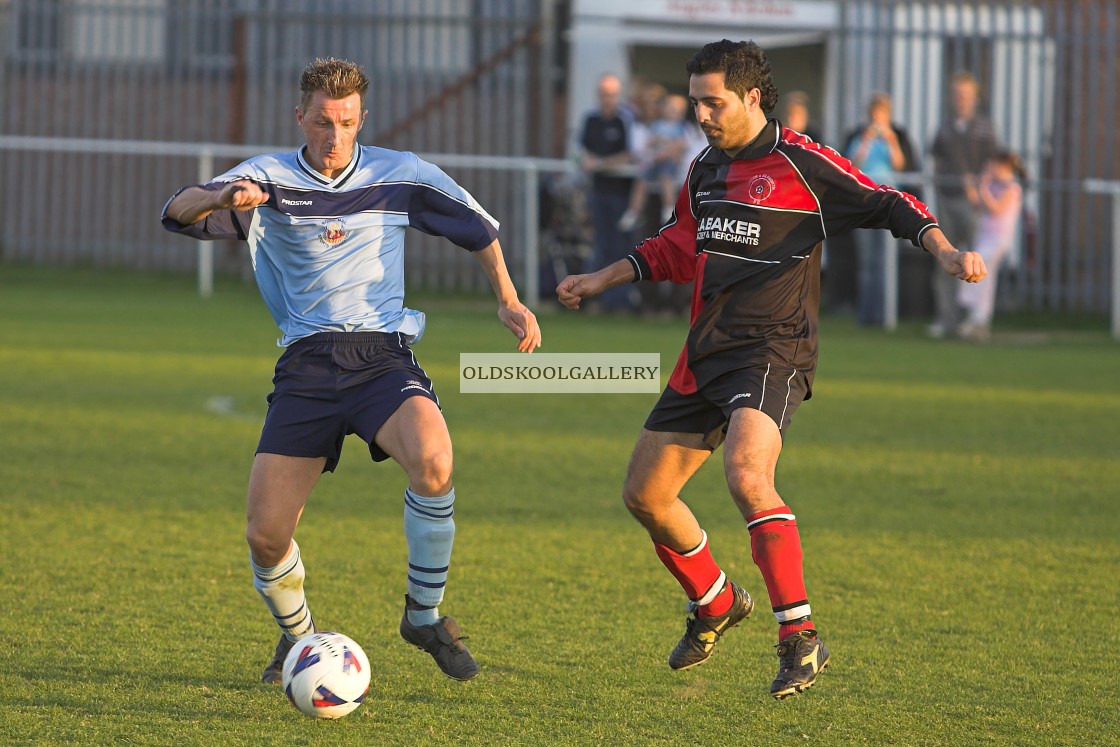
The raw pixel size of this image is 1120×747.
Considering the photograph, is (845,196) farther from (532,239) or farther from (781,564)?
(532,239)

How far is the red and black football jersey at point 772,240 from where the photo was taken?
4.89 metres

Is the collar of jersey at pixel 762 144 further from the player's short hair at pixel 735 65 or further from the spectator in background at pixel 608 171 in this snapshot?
the spectator in background at pixel 608 171

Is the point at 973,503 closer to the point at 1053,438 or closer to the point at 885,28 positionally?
the point at 1053,438

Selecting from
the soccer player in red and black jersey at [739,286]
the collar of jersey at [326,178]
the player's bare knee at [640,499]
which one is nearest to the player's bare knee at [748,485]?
the soccer player in red and black jersey at [739,286]

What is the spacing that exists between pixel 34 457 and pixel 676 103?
9.11 metres

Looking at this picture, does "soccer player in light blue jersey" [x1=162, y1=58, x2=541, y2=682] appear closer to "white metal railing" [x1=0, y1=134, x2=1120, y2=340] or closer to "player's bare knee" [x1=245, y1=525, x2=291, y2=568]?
"player's bare knee" [x1=245, y1=525, x2=291, y2=568]

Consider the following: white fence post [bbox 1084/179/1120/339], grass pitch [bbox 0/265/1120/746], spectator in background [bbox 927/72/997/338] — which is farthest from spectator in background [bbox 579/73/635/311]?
white fence post [bbox 1084/179/1120/339]

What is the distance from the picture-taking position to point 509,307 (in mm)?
5012

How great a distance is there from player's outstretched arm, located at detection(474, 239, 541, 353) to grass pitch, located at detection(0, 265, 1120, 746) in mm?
1029

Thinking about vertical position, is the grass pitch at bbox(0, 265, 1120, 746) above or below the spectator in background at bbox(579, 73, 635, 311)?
below

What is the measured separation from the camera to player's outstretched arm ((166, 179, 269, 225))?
176 inches

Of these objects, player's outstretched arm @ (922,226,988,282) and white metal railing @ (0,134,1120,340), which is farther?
white metal railing @ (0,134,1120,340)

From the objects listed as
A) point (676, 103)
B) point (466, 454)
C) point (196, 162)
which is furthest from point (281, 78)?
point (466, 454)

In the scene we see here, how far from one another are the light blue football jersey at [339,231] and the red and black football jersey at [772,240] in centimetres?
77
